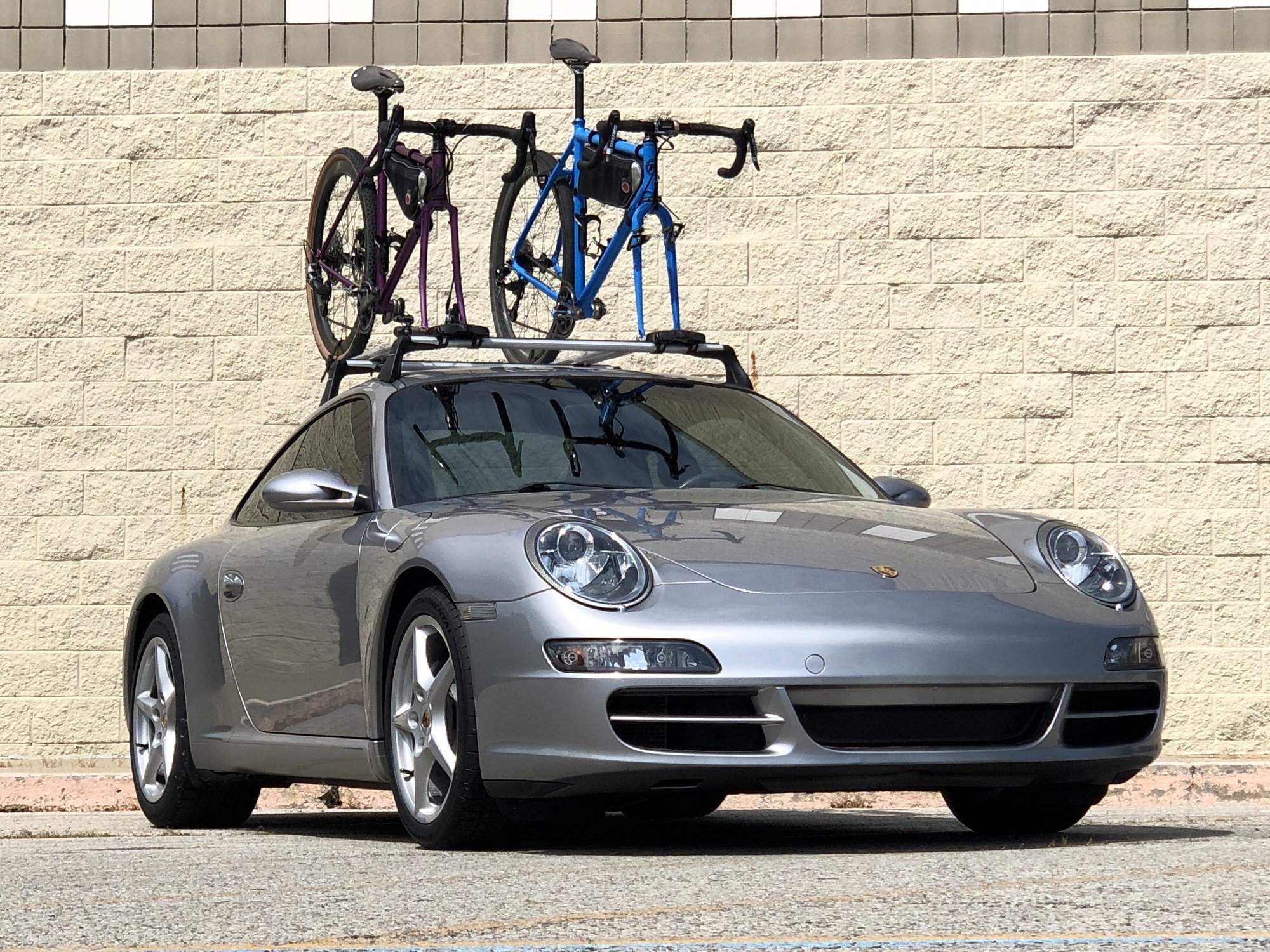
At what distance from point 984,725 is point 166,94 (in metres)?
7.48

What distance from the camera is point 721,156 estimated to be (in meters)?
11.6

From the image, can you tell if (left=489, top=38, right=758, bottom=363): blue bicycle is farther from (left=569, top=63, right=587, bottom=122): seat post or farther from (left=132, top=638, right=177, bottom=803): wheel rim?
(left=132, top=638, right=177, bottom=803): wheel rim

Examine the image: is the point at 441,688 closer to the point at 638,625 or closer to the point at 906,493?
the point at 638,625

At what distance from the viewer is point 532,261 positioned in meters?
10.1

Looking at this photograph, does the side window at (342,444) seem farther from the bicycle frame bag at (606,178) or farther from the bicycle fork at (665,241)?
the bicycle frame bag at (606,178)

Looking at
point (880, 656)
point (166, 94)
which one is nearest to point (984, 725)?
point (880, 656)

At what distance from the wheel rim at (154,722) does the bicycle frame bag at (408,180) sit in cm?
316

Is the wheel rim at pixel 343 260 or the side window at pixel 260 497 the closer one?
the side window at pixel 260 497

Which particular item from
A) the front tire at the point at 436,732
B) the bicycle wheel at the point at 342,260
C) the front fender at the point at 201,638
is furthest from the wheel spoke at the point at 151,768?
the bicycle wheel at the point at 342,260

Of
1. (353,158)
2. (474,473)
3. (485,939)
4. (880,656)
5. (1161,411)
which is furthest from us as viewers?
(1161,411)

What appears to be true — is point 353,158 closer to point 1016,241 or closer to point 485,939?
point 1016,241

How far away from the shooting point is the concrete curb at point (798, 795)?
28.9ft

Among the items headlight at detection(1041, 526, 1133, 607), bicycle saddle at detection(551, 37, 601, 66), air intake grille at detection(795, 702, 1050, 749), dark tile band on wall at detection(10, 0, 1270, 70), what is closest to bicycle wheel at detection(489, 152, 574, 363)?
bicycle saddle at detection(551, 37, 601, 66)

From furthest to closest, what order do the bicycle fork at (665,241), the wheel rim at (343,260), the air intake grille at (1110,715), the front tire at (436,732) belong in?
the wheel rim at (343,260), the bicycle fork at (665,241), the air intake grille at (1110,715), the front tire at (436,732)
